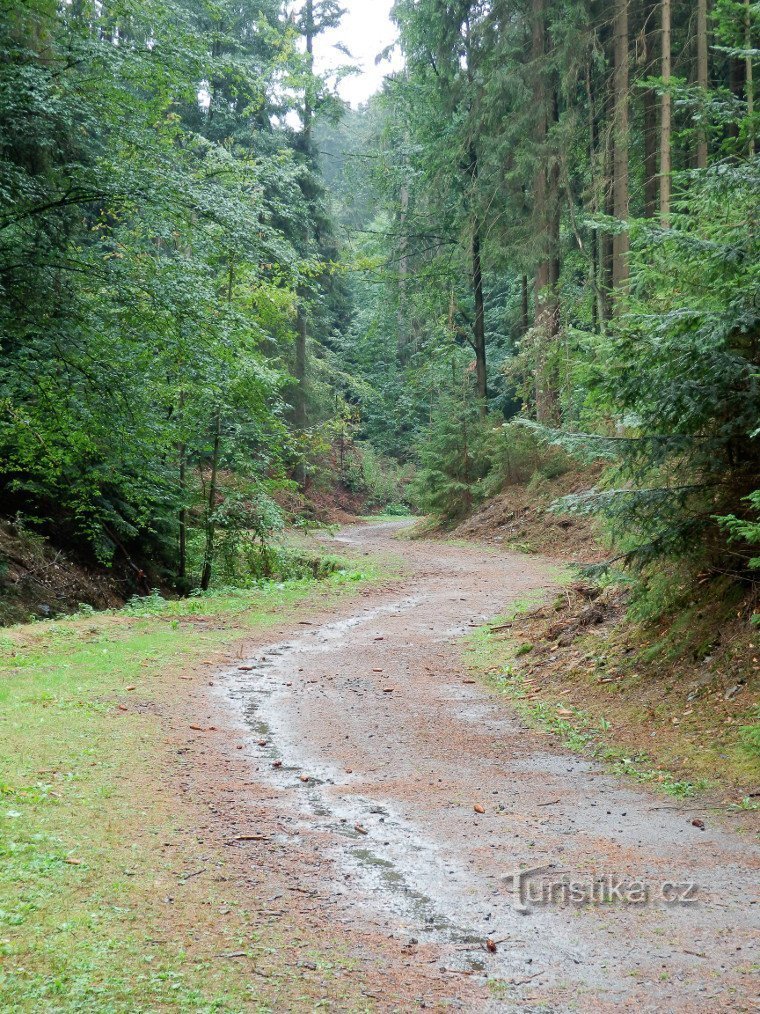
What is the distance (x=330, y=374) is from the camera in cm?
3853

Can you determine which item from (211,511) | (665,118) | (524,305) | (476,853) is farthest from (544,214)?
(476,853)

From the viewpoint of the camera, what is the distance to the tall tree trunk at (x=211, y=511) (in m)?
16.4

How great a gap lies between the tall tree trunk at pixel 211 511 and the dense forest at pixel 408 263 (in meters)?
0.06

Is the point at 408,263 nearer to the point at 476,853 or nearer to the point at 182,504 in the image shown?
the point at 182,504

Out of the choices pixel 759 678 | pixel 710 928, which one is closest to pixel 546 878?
pixel 710 928

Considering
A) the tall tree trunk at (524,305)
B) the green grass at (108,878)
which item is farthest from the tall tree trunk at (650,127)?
the green grass at (108,878)

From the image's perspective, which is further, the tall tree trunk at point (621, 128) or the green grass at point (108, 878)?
the tall tree trunk at point (621, 128)

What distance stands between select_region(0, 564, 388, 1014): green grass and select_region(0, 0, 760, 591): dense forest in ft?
12.7

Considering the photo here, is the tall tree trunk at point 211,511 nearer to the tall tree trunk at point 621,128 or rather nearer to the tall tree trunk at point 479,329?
the tall tree trunk at point 621,128

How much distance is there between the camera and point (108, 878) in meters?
4.12

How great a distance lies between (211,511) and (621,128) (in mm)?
12053

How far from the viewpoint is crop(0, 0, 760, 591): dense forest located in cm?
702

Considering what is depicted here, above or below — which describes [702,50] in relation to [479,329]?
above

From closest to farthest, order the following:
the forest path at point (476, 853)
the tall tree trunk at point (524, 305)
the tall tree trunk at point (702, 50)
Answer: the forest path at point (476, 853) < the tall tree trunk at point (702, 50) < the tall tree trunk at point (524, 305)
